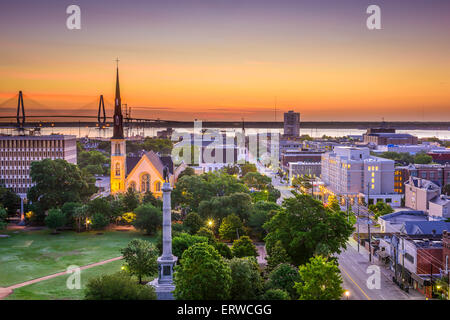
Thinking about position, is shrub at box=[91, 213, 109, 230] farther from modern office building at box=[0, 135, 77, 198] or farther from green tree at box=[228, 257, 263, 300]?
modern office building at box=[0, 135, 77, 198]

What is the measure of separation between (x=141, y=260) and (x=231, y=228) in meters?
14.1

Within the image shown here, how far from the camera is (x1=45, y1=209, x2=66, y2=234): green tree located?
1813 inches

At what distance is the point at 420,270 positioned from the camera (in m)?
31.5

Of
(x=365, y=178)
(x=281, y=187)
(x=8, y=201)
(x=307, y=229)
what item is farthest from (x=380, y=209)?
(x=8, y=201)

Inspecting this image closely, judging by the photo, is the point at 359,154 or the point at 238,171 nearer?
the point at 359,154

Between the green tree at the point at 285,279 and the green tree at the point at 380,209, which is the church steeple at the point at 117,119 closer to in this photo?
the green tree at the point at 380,209

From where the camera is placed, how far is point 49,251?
39875 mm

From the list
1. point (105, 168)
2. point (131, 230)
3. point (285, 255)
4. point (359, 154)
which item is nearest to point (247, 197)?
point (131, 230)

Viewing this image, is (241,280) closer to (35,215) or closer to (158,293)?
(158,293)

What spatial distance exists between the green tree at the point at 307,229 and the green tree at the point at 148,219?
15418 mm

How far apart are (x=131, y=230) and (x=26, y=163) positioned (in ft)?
107

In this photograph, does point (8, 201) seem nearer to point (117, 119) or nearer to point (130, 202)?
point (130, 202)

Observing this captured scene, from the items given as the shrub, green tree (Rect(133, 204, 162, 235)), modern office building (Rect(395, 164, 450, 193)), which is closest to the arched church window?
the shrub
